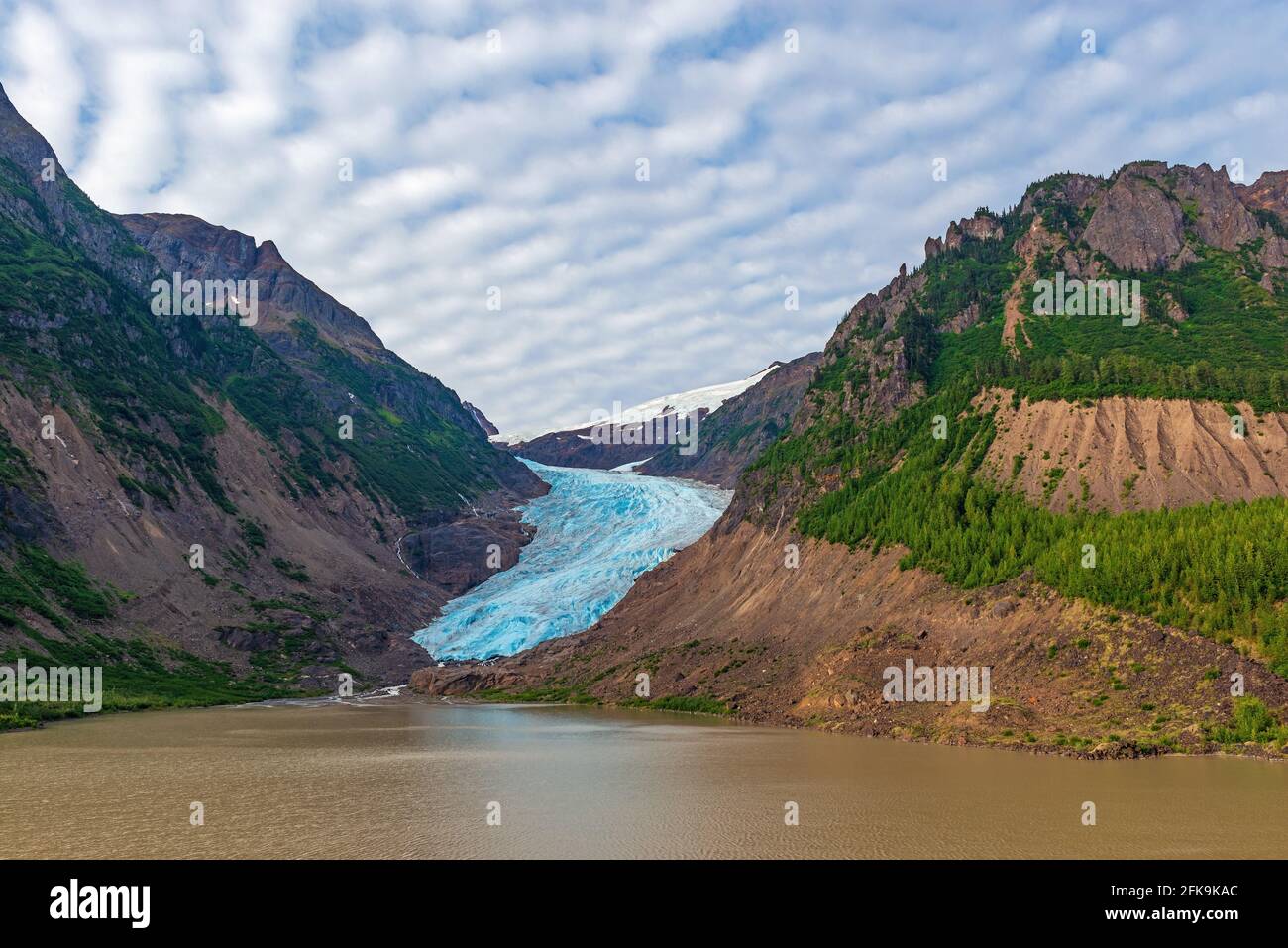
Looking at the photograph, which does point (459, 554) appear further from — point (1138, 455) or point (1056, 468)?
point (1138, 455)

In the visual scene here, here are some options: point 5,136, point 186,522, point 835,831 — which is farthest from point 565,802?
point 5,136

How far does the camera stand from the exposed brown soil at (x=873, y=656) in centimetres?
4828

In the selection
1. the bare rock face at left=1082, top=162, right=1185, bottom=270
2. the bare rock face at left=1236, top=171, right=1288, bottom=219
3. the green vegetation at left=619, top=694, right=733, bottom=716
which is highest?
the bare rock face at left=1236, top=171, right=1288, bottom=219

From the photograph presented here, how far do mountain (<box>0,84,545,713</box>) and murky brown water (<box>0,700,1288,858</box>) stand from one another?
3956 centimetres

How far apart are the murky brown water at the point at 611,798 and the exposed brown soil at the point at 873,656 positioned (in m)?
5.14

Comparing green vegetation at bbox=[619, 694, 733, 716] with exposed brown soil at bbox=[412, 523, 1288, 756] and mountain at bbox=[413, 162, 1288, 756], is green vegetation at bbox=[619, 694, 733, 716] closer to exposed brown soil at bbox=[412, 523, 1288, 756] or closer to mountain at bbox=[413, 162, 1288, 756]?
mountain at bbox=[413, 162, 1288, 756]

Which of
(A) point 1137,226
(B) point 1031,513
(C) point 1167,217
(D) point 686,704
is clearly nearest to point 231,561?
(D) point 686,704

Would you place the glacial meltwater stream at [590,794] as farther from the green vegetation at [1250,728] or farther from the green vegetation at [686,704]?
the green vegetation at [686,704]

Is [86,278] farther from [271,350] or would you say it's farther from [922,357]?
[922,357]

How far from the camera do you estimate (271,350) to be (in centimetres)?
17475

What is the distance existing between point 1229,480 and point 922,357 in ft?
137

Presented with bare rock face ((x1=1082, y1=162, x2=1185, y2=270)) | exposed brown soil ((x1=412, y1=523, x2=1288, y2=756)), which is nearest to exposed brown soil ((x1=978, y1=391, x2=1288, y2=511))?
exposed brown soil ((x1=412, y1=523, x2=1288, y2=756))

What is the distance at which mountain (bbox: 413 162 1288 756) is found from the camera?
50.6m

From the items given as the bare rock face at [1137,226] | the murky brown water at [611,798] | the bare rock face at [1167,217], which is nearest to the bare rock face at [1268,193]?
the bare rock face at [1167,217]
